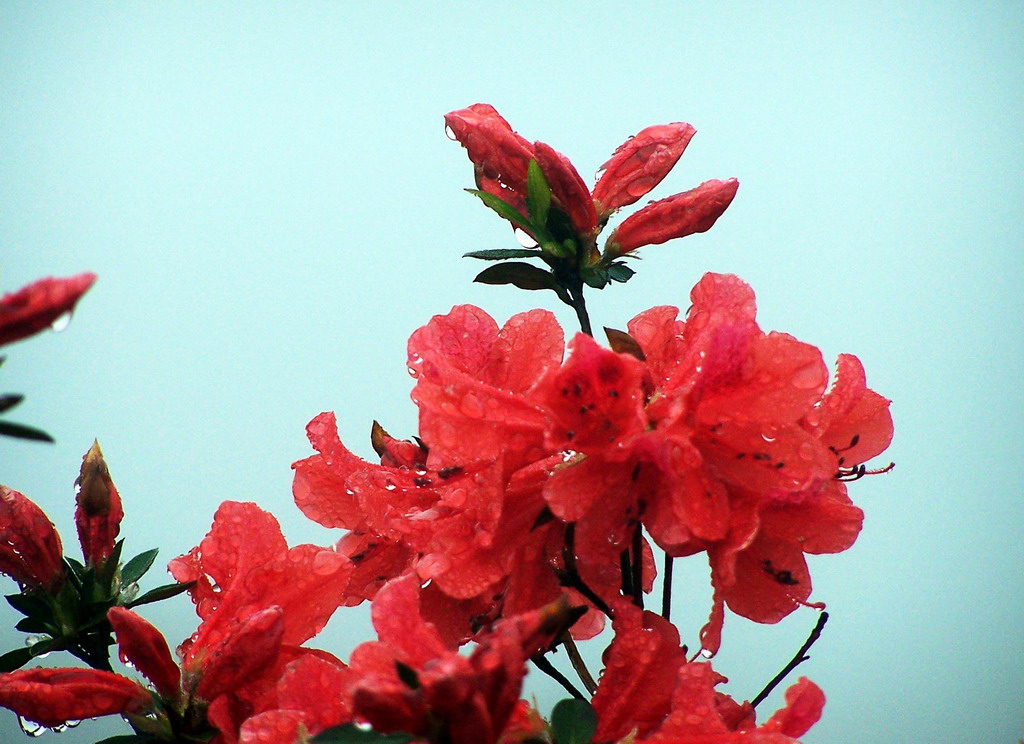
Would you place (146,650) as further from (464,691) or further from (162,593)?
(464,691)

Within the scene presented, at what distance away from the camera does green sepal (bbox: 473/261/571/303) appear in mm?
699

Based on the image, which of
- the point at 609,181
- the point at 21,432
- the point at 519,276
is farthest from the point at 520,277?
the point at 21,432

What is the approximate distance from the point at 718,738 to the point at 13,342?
1.30ft

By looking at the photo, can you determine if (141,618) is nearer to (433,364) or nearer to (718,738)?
(433,364)

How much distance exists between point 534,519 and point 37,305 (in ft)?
1.17

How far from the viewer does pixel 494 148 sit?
0.71 m

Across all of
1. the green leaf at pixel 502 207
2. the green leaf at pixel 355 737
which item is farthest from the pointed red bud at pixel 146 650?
the green leaf at pixel 502 207

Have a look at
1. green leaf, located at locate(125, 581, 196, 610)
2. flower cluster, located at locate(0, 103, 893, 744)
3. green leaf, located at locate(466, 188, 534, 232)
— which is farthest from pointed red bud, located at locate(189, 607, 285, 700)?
green leaf, located at locate(466, 188, 534, 232)

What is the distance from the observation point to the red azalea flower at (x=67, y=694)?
578 millimetres

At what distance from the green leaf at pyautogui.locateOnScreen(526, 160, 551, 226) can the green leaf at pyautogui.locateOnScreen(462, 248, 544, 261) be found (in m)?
0.03

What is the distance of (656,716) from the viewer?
601mm

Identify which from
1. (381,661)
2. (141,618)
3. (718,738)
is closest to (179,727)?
(141,618)

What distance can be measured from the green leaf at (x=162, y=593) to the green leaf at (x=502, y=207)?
1.15 feet

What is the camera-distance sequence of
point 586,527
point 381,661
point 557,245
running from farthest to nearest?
point 557,245 < point 586,527 < point 381,661
